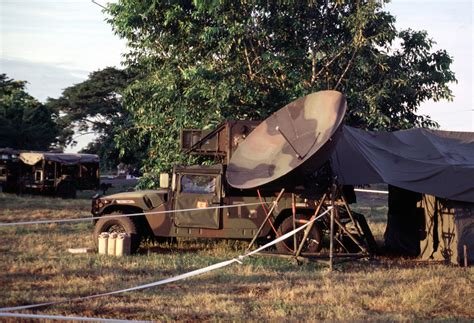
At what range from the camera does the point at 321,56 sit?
57.4 feet

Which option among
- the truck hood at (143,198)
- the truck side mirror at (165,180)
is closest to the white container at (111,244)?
the truck hood at (143,198)

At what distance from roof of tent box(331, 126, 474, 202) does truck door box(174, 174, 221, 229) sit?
7.56ft

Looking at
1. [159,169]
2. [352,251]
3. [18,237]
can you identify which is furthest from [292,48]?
[18,237]

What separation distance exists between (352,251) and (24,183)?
66.1 ft

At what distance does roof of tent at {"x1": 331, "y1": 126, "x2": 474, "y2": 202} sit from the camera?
12102 mm

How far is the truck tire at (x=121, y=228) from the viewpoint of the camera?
12.6 m

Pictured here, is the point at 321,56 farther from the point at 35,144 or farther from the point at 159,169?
the point at 35,144

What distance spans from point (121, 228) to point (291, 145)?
3.85 meters

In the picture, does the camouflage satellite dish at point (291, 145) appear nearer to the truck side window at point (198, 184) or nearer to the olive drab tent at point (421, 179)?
the truck side window at point (198, 184)

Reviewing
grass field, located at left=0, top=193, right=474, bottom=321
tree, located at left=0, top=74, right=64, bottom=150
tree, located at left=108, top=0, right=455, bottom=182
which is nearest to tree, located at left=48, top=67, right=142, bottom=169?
tree, located at left=0, top=74, right=64, bottom=150

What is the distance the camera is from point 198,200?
1266 cm

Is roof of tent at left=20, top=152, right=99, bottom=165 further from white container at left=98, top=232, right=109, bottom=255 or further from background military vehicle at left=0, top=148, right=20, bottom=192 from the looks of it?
white container at left=98, top=232, right=109, bottom=255

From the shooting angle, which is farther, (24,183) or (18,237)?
(24,183)

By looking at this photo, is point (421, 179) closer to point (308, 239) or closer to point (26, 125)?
point (308, 239)
